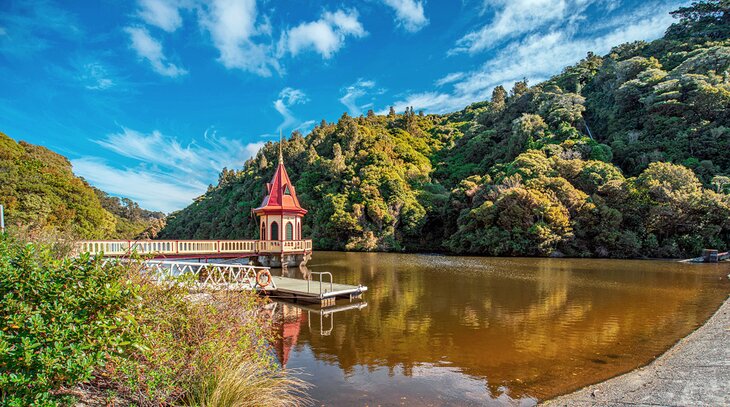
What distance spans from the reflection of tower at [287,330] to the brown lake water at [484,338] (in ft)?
0.10

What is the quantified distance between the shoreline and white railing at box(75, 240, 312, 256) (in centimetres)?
1647

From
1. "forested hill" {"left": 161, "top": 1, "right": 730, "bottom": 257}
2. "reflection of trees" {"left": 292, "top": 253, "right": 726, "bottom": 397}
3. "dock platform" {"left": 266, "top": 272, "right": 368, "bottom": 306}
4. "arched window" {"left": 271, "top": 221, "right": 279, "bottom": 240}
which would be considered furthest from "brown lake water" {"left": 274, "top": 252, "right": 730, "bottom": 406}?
"forested hill" {"left": 161, "top": 1, "right": 730, "bottom": 257}

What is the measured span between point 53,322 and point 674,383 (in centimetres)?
770

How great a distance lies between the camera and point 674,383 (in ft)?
19.0

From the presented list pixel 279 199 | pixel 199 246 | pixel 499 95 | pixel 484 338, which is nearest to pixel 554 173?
pixel 279 199

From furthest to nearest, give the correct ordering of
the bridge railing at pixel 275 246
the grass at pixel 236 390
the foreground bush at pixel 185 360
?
the bridge railing at pixel 275 246
the grass at pixel 236 390
the foreground bush at pixel 185 360

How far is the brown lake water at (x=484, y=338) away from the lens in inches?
251

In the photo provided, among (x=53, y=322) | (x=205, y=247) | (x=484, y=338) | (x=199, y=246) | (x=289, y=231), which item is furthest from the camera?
(x=289, y=231)

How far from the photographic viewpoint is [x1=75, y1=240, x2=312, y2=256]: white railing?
1703 centimetres

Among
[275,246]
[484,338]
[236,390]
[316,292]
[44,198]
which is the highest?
[44,198]

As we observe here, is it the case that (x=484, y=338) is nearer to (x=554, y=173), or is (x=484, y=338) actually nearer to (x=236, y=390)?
(x=236, y=390)

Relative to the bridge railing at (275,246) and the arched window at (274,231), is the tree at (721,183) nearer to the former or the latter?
the bridge railing at (275,246)

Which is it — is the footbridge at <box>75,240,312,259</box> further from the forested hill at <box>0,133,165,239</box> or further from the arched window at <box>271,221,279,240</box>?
the forested hill at <box>0,133,165,239</box>

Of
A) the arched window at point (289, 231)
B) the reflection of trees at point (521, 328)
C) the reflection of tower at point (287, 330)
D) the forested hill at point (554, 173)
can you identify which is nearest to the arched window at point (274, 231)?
the arched window at point (289, 231)
